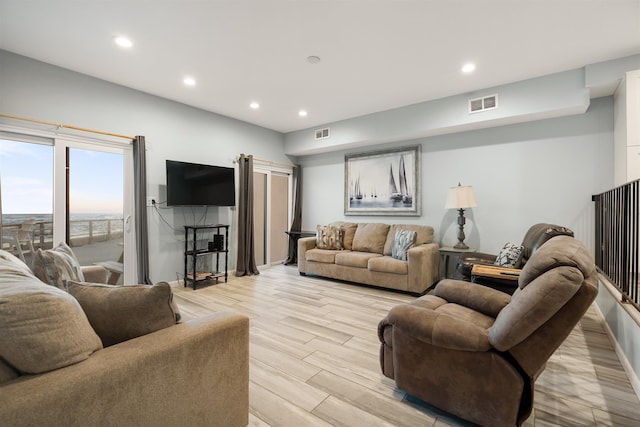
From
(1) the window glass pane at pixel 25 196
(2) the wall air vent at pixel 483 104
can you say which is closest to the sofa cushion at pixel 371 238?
(2) the wall air vent at pixel 483 104

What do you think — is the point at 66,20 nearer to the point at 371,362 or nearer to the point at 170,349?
the point at 170,349

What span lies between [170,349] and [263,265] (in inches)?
183

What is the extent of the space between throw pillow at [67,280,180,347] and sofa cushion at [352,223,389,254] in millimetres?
3908

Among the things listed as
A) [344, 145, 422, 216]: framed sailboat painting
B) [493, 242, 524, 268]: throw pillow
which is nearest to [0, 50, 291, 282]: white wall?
[344, 145, 422, 216]: framed sailboat painting

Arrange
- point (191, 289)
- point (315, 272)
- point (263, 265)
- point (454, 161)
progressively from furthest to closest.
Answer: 1. point (263, 265)
2. point (315, 272)
3. point (454, 161)
4. point (191, 289)

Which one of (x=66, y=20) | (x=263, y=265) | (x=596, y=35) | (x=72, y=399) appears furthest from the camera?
(x=263, y=265)

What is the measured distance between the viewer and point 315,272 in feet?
16.0

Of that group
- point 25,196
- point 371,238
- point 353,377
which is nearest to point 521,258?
point 353,377

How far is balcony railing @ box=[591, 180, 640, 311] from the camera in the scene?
199 centimetres

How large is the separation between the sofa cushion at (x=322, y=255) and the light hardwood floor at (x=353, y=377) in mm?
1234

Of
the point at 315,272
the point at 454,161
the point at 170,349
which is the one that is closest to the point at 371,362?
the point at 170,349

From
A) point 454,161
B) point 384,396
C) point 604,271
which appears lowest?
point 384,396

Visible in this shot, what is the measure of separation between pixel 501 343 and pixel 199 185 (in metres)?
4.16

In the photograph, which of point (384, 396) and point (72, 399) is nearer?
point (72, 399)
